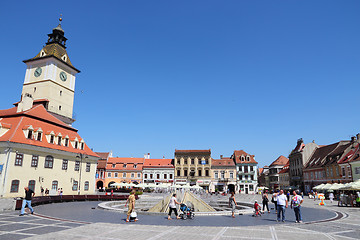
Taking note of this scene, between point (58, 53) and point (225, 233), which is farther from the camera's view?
point (58, 53)

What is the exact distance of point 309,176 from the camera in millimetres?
58438

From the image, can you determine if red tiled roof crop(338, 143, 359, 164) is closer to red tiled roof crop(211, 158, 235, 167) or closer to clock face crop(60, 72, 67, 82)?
red tiled roof crop(211, 158, 235, 167)

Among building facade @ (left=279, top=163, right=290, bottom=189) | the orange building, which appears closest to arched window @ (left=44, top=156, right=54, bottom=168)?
the orange building

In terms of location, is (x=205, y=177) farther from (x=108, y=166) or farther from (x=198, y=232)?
(x=198, y=232)

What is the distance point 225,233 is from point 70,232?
6374 mm

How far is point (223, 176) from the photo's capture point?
217 ft

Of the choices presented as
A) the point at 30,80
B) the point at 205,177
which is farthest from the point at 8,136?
the point at 205,177

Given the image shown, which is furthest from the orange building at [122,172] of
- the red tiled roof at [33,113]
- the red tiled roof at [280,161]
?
the red tiled roof at [280,161]

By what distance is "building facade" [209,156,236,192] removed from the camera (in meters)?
65.4

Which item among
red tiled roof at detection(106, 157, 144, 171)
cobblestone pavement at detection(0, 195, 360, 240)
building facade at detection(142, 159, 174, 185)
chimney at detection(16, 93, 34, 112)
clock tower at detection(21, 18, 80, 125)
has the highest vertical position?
clock tower at detection(21, 18, 80, 125)

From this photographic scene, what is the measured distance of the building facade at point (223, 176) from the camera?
65438mm

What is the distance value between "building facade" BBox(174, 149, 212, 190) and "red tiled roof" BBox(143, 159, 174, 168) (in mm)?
2376

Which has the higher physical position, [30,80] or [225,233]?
[30,80]

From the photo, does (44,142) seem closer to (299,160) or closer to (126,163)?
(126,163)
